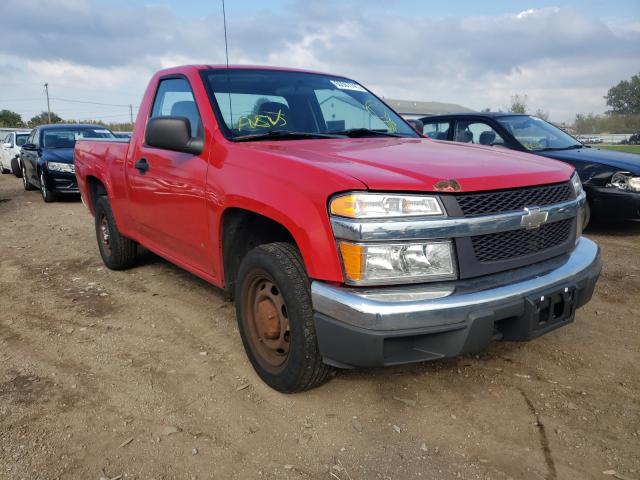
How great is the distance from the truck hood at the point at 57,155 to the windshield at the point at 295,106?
26.9 ft

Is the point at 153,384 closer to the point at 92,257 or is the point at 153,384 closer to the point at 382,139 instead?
the point at 382,139

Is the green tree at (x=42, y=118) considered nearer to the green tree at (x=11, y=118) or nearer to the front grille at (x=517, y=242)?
the green tree at (x=11, y=118)

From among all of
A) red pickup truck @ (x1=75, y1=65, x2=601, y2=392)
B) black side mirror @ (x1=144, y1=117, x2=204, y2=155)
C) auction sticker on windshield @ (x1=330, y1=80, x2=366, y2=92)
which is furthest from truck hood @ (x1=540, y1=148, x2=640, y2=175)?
black side mirror @ (x1=144, y1=117, x2=204, y2=155)

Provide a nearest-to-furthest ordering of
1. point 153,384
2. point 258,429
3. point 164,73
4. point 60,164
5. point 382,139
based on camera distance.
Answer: point 258,429 → point 153,384 → point 382,139 → point 164,73 → point 60,164

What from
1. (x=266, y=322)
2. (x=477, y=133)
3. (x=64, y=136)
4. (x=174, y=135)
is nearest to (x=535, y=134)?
(x=477, y=133)

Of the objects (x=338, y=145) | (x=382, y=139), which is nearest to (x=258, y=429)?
(x=338, y=145)

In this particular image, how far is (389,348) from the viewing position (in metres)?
2.12

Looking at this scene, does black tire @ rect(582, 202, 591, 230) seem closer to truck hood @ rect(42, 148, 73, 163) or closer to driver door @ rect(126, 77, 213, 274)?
driver door @ rect(126, 77, 213, 274)

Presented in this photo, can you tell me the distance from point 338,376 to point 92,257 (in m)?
3.99

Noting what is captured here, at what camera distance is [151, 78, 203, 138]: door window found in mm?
3283

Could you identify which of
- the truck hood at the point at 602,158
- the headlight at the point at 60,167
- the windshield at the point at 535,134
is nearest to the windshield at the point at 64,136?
the headlight at the point at 60,167

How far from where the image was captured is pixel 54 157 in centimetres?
1029

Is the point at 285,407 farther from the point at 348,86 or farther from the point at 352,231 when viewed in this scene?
the point at 348,86

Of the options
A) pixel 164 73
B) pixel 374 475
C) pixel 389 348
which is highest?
pixel 164 73
